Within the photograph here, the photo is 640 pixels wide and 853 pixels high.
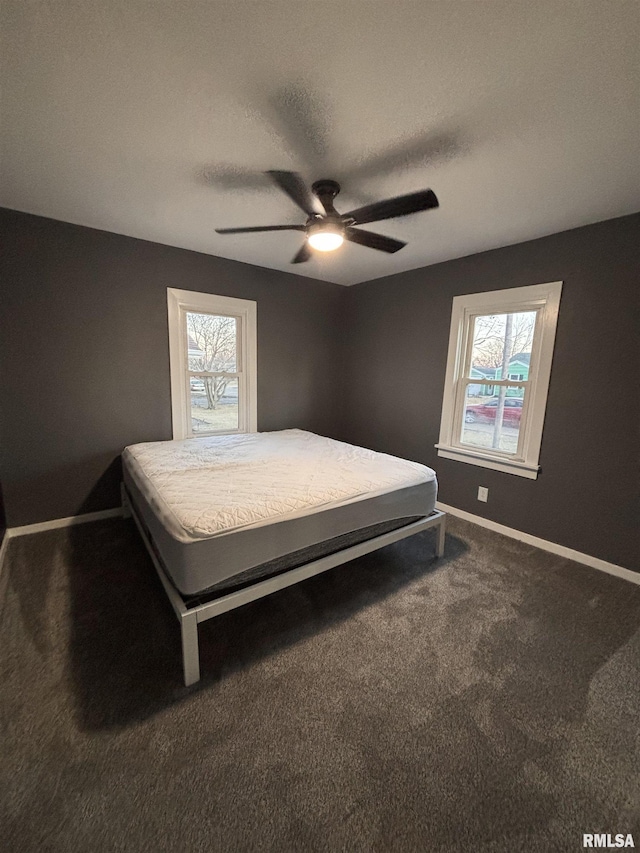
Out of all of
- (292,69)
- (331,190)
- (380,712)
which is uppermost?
(292,69)

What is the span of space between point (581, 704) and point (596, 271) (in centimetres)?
262

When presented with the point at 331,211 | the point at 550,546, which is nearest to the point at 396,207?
the point at 331,211

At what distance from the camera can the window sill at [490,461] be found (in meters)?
2.78

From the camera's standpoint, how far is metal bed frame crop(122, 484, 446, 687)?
1.45 metres

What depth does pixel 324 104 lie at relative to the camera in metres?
1.40

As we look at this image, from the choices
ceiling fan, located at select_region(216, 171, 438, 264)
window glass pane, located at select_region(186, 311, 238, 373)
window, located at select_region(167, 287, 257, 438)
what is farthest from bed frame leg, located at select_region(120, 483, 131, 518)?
ceiling fan, located at select_region(216, 171, 438, 264)

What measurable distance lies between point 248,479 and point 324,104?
74.8 inches

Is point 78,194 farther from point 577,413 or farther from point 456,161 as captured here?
point 577,413

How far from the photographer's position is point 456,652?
167 cm

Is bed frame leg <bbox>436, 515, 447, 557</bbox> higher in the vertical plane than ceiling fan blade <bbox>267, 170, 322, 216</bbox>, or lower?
lower

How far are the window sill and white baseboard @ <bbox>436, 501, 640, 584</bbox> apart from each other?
1.60 ft

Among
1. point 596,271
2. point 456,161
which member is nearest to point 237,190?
point 456,161

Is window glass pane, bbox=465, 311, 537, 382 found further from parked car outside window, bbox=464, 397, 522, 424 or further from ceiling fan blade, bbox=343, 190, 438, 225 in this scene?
ceiling fan blade, bbox=343, 190, 438, 225

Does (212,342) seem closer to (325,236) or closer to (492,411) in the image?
(325,236)
